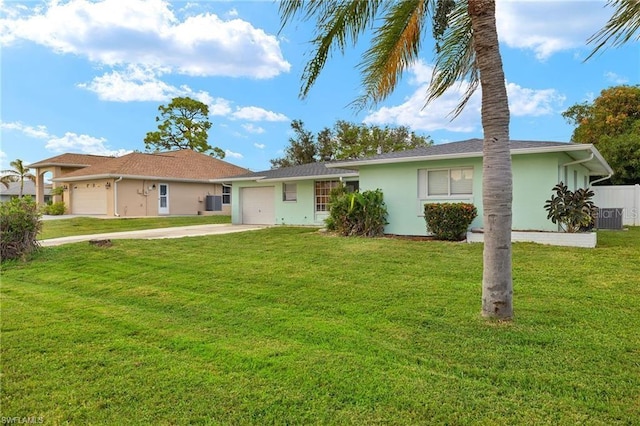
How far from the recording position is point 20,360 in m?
3.90

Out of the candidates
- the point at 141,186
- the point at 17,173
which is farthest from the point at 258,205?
the point at 17,173

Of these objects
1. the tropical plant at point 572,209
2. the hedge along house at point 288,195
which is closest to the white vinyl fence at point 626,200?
the tropical plant at point 572,209

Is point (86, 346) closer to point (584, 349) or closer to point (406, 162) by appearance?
point (584, 349)

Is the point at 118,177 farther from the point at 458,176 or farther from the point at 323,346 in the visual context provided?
the point at 323,346

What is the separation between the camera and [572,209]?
10.5 meters

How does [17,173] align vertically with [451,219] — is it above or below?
above

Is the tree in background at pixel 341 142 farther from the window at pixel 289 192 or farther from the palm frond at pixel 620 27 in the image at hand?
the palm frond at pixel 620 27

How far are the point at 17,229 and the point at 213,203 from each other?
1830cm

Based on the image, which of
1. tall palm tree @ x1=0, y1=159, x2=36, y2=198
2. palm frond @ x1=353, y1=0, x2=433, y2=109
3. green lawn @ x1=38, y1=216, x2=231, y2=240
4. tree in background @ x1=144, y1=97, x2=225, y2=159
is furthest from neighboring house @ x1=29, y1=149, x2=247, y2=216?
palm frond @ x1=353, y1=0, x2=433, y2=109

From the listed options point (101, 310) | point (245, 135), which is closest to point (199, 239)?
point (101, 310)

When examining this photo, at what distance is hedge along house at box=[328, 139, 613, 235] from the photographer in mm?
11414

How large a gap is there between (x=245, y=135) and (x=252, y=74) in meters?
7.20

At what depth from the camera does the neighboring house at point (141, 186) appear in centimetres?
2422

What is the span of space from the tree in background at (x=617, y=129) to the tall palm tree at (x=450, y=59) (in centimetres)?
2102
